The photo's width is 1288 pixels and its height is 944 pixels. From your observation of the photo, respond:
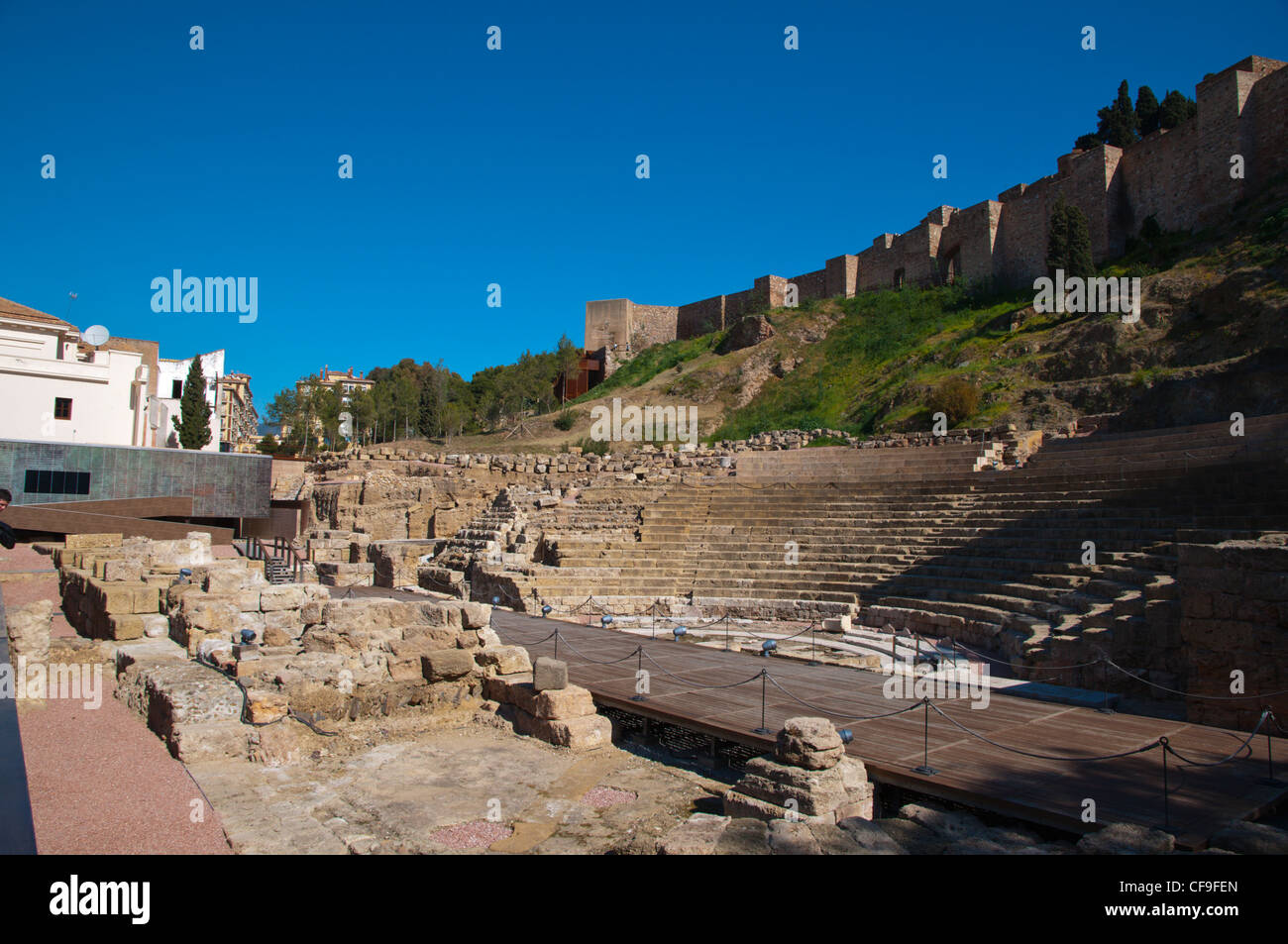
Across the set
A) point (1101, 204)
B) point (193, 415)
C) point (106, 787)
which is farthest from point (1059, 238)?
point (193, 415)

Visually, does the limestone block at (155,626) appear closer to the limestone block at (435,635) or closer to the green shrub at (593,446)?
the limestone block at (435,635)

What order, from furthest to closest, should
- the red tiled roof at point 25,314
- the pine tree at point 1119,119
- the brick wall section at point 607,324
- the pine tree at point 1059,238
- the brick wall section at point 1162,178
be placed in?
the brick wall section at point 607,324
the pine tree at point 1119,119
the red tiled roof at point 25,314
the pine tree at point 1059,238
the brick wall section at point 1162,178

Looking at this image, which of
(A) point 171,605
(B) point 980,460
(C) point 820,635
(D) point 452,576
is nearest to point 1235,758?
(C) point 820,635

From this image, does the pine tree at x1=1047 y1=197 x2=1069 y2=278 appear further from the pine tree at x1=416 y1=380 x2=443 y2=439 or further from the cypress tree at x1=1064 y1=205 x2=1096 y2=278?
the pine tree at x1=416 y1=380 x2=443 y2=439

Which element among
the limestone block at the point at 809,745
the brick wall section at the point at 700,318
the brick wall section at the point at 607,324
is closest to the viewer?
the limestone block at the point at 809,745

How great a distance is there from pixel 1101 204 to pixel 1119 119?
10.2 m

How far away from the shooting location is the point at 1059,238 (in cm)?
2877

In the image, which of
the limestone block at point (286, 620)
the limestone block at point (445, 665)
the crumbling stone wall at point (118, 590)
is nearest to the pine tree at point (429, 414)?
the crumbling stone wall at point (118, 590)

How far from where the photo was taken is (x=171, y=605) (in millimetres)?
8250

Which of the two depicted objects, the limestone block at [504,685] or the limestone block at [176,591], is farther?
the limestone block at [176,591]

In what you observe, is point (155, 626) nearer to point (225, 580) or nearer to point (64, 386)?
point (225, 580)

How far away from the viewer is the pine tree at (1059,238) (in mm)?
28641

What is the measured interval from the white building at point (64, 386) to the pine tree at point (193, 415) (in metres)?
1.32

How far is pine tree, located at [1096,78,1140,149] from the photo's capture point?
37.3 metres
